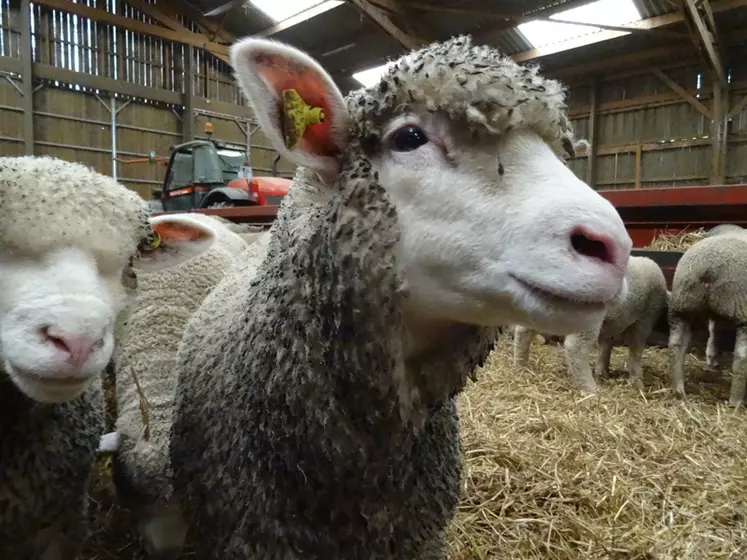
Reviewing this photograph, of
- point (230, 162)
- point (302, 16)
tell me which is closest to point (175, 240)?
point (230, 162)

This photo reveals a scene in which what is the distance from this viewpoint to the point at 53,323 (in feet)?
3.50

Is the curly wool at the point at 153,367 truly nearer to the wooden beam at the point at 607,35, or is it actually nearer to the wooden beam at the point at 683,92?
the wooden beam at the point at 607,35

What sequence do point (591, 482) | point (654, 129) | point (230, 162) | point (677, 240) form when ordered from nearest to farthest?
point (591, 482) → point (677, 240) → point (230, 162) → point (654, 129)

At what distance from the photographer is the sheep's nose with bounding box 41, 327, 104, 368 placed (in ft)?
3.48

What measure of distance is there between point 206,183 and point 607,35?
7.18 metres

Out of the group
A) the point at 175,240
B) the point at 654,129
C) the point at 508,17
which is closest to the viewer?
the point at 175,240

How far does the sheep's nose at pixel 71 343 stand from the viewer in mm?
1062

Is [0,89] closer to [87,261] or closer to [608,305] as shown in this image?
[87,261]

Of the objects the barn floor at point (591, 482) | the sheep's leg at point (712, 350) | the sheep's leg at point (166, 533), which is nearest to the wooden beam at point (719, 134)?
the sheep's leg at point (712, 350)

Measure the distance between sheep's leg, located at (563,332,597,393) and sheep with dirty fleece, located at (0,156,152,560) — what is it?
9.32ft

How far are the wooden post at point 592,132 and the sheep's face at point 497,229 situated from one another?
11.2 metres

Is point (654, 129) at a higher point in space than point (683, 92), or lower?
lower

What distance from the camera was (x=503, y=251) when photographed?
0.90m

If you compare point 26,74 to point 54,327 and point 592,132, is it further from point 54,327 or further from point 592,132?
point 54,327
